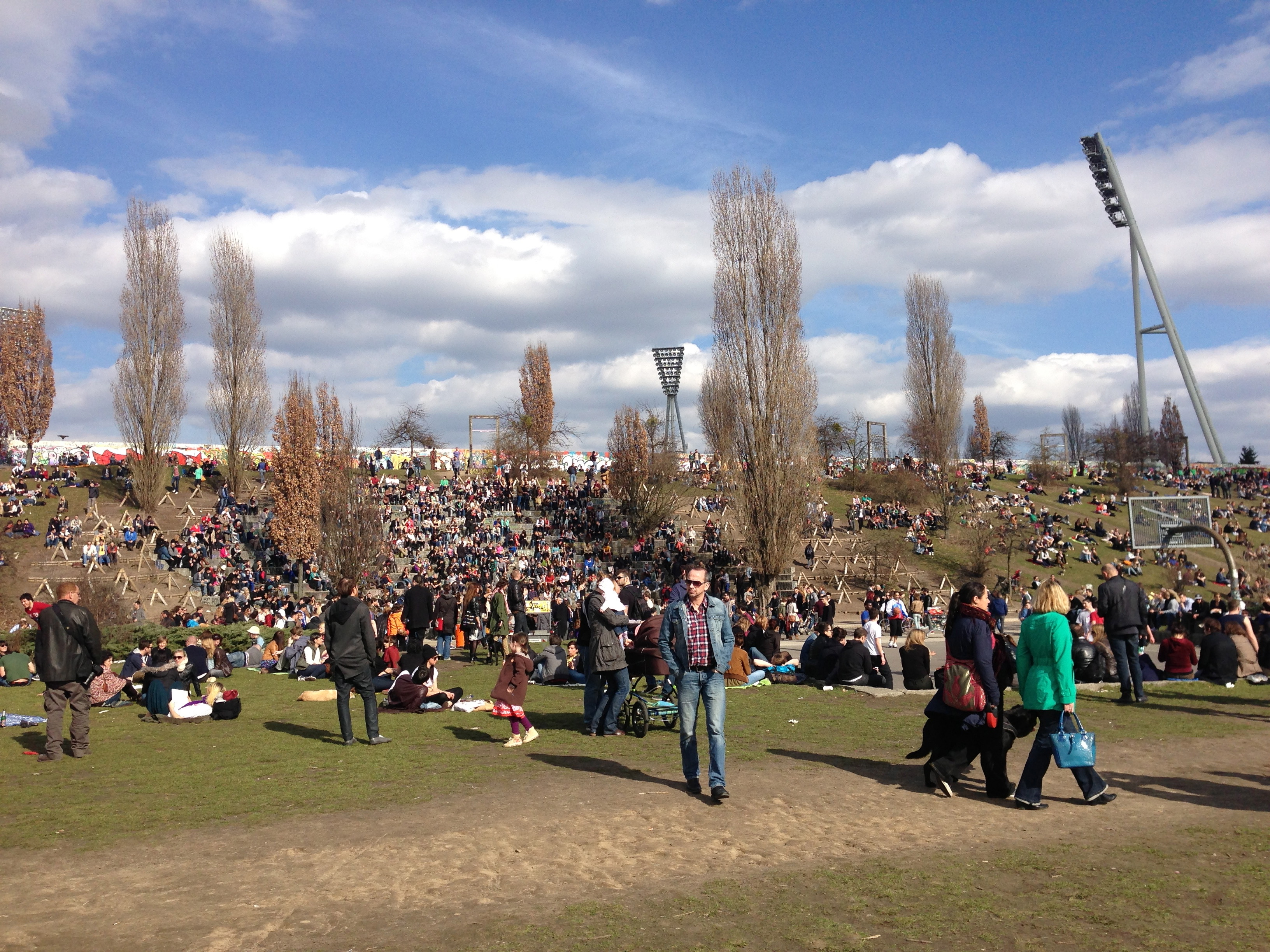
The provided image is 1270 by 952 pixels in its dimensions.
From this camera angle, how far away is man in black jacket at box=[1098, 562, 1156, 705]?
11742 millimetres

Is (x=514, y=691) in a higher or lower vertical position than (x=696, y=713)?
lower

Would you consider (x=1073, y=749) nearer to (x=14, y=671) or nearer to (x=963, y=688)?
(x=963, y=688)

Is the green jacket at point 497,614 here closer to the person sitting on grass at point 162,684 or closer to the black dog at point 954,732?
the person sitting on grass at point 162,684

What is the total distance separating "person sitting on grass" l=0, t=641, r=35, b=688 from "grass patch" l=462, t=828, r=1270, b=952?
47.3ft

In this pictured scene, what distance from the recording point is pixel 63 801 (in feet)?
24.0

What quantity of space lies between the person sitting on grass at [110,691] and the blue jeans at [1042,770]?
11.4 meters

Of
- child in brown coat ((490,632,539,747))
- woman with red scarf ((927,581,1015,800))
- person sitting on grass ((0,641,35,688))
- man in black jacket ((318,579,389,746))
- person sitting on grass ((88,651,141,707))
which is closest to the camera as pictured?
woman with red scarf ((927,581,1015,800))

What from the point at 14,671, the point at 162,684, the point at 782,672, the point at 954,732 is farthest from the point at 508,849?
the point at 14,671

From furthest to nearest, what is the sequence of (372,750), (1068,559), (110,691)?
(1068,559) < (110,691) < (372,750)

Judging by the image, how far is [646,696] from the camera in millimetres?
10891

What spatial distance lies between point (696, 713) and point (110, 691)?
31.2 ft

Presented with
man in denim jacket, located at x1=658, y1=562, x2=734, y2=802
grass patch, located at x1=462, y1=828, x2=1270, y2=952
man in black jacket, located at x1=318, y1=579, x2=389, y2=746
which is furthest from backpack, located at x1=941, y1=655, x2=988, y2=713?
man in black jacket, located at x1=318, y1=579, x2=389, y2=746

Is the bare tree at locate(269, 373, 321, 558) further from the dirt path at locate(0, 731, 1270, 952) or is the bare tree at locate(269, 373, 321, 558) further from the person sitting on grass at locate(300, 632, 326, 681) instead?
the dirt path at locate(0, 731, 1270, 952)

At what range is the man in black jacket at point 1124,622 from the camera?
11742 mm
